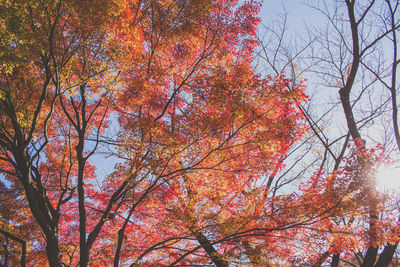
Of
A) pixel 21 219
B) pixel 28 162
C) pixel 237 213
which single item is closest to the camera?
pixel 28 162

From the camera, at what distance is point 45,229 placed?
5.39 m

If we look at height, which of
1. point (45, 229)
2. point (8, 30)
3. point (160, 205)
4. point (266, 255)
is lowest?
point (266, 255)

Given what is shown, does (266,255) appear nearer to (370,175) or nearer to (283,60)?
(370,175)

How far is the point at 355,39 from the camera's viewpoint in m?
7.60

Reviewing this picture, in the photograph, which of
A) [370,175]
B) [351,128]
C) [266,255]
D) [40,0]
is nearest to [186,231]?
[266,255]

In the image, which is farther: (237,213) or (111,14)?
(237,213)

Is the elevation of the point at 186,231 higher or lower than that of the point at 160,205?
lower

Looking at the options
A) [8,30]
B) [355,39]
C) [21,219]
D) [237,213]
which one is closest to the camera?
[8,30]

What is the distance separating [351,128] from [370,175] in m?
1.84

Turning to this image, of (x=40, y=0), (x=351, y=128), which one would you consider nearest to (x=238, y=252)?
(x=351, y=128)

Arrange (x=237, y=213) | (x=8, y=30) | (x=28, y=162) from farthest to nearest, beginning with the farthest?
1. (x=237, y=213)
2. (x=28, y=162)
3. (x=8, y=30)

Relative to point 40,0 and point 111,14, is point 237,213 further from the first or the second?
point 40,0

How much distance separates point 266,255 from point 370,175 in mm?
3820

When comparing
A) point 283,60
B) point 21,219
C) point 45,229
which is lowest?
point 45,229
